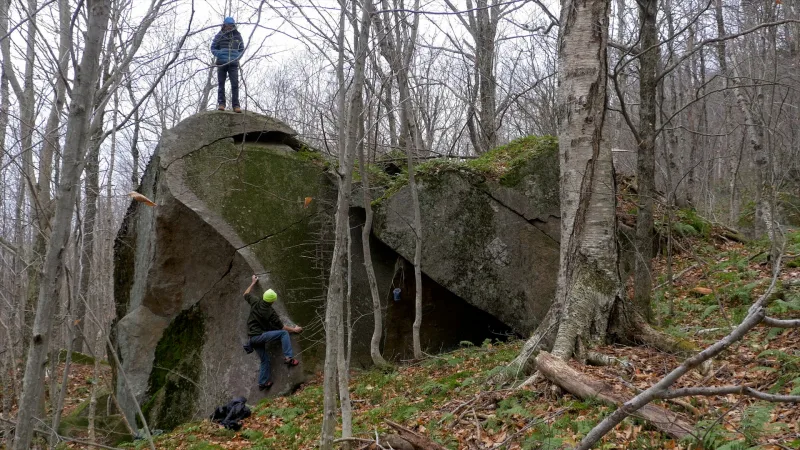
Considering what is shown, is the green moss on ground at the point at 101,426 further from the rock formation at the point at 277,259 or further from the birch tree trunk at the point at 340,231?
the birch tree trunk at the point at 340,231

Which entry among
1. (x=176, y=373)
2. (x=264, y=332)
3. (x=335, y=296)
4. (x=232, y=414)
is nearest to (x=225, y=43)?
(x=264, y=332)

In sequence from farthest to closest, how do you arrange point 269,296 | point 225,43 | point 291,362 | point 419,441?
point 291,362 < point 269,296 < point 225,43 < point 419,441

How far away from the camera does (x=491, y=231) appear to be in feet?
32.3

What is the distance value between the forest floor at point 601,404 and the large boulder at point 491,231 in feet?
3.76

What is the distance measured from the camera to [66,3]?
679 cm

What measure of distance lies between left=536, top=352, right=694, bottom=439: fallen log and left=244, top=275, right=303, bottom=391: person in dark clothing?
558 cm

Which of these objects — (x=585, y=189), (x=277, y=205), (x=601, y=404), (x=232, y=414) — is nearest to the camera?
(x=601, y=404)

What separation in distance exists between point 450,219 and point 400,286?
5.01ft

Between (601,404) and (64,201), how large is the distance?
12.9 feet

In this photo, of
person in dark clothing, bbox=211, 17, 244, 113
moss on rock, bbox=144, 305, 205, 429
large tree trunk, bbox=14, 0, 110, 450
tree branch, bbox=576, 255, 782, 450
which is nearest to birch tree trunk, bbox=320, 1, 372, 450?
large tree trunk, bbox=14, 0, 110, 450

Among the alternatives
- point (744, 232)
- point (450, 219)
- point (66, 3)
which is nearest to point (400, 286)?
point (450, 219)

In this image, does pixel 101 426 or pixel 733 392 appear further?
pixel 101 426

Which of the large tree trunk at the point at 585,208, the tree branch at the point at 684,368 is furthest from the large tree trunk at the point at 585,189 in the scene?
the tree branch at the point at 684,368

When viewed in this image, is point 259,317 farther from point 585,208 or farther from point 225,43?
point 585,208
